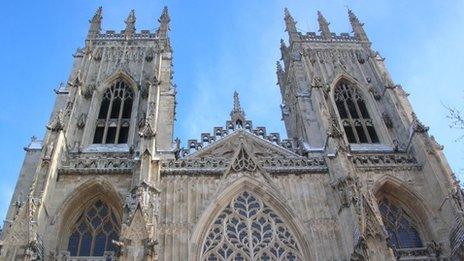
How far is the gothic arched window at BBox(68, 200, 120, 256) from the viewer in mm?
19406

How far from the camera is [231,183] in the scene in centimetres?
2066

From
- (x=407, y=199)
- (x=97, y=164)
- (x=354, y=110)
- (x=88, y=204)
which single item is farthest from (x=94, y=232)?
(x=354, y=110)

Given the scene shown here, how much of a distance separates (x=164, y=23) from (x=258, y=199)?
548 inches

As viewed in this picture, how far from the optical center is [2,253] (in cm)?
1697

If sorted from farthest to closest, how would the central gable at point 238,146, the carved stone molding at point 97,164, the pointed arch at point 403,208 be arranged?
the central gable at point 238,146
the carved stone molding at point 97,164
the pointed arch at point 403,208

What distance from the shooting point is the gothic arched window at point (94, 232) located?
19406 mm

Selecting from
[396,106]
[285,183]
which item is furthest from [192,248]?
[396,106]

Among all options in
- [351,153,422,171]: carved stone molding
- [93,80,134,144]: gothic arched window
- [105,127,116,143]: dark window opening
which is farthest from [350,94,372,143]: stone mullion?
[105,127,116,143]: dark window opening

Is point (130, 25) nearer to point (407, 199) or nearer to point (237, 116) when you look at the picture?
point (237, 116)

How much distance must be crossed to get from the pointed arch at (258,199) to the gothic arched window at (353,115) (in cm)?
600

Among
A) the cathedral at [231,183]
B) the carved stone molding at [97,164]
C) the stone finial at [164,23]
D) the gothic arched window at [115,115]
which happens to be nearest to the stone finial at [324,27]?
the cathedral at [231,183]

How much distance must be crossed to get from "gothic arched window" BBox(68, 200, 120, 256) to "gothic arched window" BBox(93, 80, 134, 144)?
4.38m

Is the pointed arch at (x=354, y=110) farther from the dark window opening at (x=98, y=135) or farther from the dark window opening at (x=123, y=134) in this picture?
the dark window opening at (x=98, y=135)

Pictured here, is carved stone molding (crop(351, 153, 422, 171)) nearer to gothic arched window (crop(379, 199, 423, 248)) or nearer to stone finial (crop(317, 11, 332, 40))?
gothic arched window (crop(379, 199, 423, 248))
